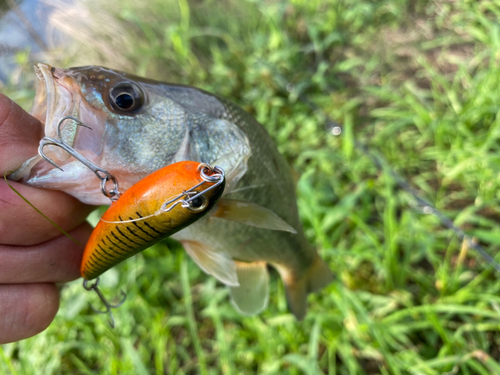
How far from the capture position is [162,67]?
356cm

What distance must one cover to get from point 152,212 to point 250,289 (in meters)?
0.87

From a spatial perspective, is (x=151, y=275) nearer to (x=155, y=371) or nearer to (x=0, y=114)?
(x=155, y=371)

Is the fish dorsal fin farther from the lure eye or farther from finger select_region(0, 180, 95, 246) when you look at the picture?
the lure eye

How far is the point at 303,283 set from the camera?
5.17ft

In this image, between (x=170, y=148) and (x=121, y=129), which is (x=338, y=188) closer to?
(x=170, y=148)

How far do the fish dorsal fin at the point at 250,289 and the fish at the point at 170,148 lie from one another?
16 centimetres

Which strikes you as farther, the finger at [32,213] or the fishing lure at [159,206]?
the finger at [32,213]

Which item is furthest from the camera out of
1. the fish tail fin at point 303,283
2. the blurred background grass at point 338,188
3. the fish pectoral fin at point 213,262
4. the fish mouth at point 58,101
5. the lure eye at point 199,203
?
the blurred background grass at point 338,188

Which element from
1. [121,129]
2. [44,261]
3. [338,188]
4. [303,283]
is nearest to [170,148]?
[121,129]

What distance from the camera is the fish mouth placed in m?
0.84

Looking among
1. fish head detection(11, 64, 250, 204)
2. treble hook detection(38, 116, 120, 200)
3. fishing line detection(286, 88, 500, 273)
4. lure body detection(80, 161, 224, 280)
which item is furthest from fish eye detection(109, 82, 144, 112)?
fishing line detection(286, 88, 500, 273)

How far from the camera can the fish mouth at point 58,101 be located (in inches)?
32.9

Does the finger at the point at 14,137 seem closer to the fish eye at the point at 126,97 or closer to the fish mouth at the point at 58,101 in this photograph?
the fish mouth at the point at 58,101

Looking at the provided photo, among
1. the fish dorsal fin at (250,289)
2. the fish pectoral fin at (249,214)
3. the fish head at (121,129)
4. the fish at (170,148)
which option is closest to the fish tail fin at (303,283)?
the fish dorsal fin at (250,289)
